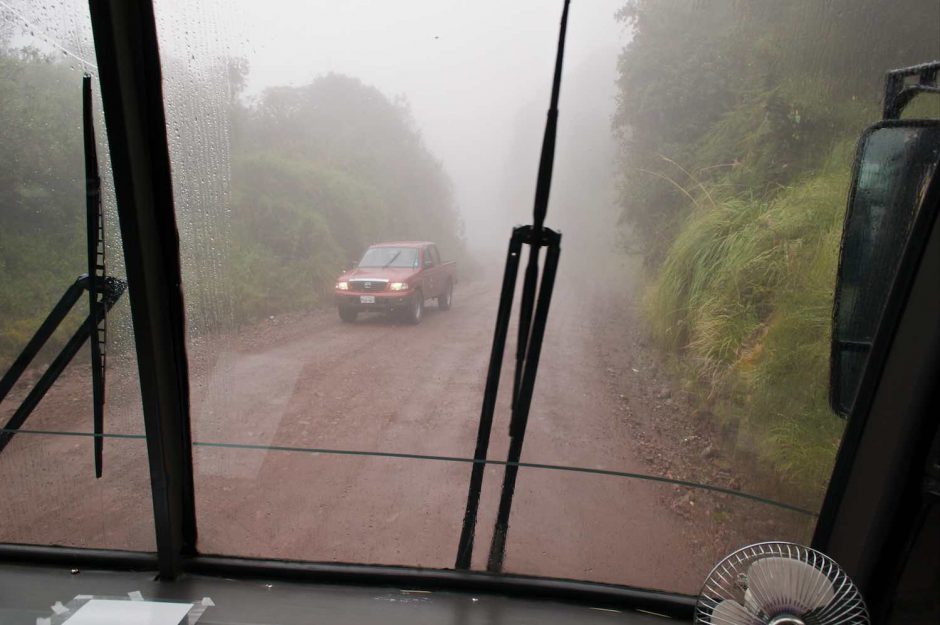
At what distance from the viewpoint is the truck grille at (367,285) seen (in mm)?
2635

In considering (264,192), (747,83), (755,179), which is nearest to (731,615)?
(755,179)

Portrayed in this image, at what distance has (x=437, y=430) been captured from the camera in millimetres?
2500

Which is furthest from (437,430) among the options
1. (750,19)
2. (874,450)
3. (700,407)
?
(750,19)

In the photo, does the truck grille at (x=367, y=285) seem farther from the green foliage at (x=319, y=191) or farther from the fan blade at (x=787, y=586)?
the fan blade at (x=787, y=586)

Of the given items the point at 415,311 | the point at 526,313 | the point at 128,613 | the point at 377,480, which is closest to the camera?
the point at 526,313

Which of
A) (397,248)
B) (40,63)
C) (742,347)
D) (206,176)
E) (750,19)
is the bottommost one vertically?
(742,347)

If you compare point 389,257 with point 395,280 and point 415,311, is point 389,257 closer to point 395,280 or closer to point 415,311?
point 395,280

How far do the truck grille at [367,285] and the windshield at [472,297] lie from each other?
0.06 feet

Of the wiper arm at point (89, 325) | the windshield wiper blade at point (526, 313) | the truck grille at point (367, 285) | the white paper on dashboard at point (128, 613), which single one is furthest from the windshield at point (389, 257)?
the white paper on dashboard at point (128, 613)

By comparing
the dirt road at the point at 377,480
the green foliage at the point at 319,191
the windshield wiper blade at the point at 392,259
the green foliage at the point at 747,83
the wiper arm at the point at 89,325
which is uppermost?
the green foliage at the point at 747,83

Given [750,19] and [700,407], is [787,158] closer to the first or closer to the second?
[750,19]

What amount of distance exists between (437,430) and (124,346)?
1.38 meters

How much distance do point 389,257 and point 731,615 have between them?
1987 mm

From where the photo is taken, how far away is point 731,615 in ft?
5.71
